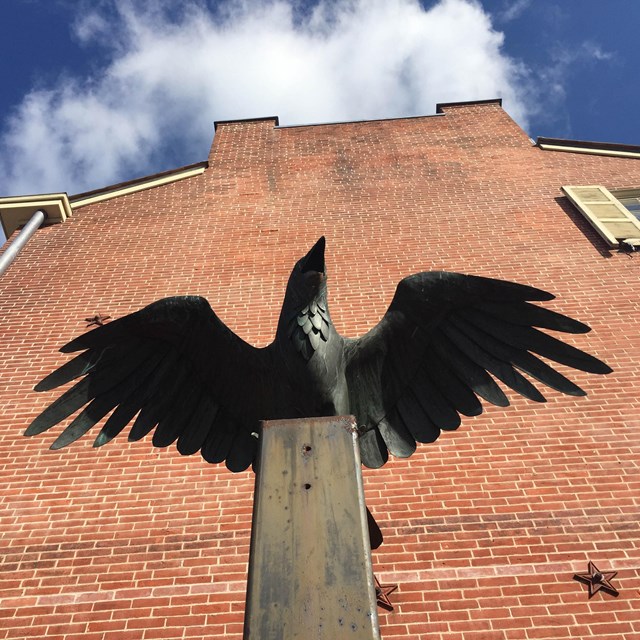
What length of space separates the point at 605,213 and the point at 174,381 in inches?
255

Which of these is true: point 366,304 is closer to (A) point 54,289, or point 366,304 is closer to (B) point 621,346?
(B) point 621,346

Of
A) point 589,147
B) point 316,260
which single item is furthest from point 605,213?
point 316,260

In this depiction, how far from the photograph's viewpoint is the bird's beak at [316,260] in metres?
2.45

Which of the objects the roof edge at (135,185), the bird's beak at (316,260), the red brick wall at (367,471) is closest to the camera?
the bird's beak at (316,260)

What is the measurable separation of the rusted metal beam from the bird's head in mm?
534

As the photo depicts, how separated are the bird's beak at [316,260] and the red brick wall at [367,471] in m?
2.57

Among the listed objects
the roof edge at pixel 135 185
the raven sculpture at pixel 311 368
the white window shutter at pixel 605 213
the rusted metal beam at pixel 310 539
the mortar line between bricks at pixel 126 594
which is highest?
the roof edge at pixel 135 185

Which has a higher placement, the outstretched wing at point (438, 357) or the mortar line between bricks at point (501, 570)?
the outstretched wing at point (438, 357)

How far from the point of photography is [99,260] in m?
7.14

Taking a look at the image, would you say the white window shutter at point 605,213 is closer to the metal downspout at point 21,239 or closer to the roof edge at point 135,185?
the roof edge at point 135,185

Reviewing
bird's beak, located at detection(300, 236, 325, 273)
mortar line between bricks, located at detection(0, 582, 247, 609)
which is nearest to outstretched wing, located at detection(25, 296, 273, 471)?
bird's beak, located at detection(300, 236, 325, 273)

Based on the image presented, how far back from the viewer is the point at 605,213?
288 inches

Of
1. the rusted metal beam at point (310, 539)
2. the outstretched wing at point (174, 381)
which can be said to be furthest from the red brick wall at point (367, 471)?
the rusted metal beam at point (310, 539)

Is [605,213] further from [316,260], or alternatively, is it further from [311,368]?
[311,368]
